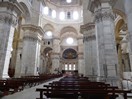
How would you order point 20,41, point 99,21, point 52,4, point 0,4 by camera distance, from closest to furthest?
point 99,21 → point 0,4 → point 20,41 → point 52,4

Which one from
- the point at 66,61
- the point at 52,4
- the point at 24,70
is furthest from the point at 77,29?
the point at 24,70

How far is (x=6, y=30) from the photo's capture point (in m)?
11.0

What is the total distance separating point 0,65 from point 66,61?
33.0m

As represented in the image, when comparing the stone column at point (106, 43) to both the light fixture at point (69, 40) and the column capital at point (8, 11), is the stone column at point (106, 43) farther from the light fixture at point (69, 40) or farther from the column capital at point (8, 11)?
the light fixture at point (69, 40)

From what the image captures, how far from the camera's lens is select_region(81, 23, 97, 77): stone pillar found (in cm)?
1532

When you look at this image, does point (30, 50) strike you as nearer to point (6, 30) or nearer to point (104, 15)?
point (6, 30)

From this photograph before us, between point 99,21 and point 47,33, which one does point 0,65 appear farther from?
point 47,33

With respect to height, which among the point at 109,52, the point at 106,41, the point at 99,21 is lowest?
the point at 109,52

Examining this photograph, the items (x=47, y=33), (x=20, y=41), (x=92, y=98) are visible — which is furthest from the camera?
(x=47, y=33)

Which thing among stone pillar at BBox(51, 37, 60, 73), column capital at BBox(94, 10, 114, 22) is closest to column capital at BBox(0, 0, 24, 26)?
column capital at BBox(94, 10, 114, 22)

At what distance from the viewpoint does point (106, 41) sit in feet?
30.7

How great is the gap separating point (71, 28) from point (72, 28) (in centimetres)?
40

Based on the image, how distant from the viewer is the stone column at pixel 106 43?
8.70 meters

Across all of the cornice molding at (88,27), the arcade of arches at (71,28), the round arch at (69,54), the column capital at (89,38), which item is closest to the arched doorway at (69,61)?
the round arch at (69,54)
